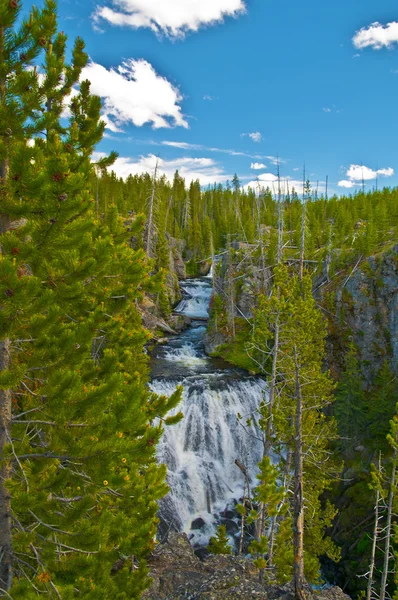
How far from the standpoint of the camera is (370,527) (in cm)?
1994

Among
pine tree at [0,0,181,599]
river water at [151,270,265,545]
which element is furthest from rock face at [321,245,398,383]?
pine tree at [0,0,181,599]

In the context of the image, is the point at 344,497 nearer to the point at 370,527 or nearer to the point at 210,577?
the point at 370,527

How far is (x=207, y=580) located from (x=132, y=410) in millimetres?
10001

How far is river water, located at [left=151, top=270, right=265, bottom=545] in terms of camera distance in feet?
63.6

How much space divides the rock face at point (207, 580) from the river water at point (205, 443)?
196 inches

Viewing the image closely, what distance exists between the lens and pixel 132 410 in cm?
494

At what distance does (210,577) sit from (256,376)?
61.7 feet

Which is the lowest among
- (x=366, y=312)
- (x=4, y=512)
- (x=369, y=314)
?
(x=4, y=512)

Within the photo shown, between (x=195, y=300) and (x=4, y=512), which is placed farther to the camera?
(x=195, y=300)

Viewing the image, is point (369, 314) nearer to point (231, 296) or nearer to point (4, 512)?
point (231, 296)

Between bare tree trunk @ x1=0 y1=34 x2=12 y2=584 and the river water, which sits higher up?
bare tree trunk @ x1=0 y1=34 x2=12 y2=584

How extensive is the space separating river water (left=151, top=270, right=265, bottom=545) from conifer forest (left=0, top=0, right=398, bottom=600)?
0.10 meters

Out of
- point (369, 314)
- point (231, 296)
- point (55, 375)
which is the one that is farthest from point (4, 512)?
point (231, 296)

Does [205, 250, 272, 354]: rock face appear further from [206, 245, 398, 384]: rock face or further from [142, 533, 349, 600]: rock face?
[142, 533, 349, 600]: rock face
